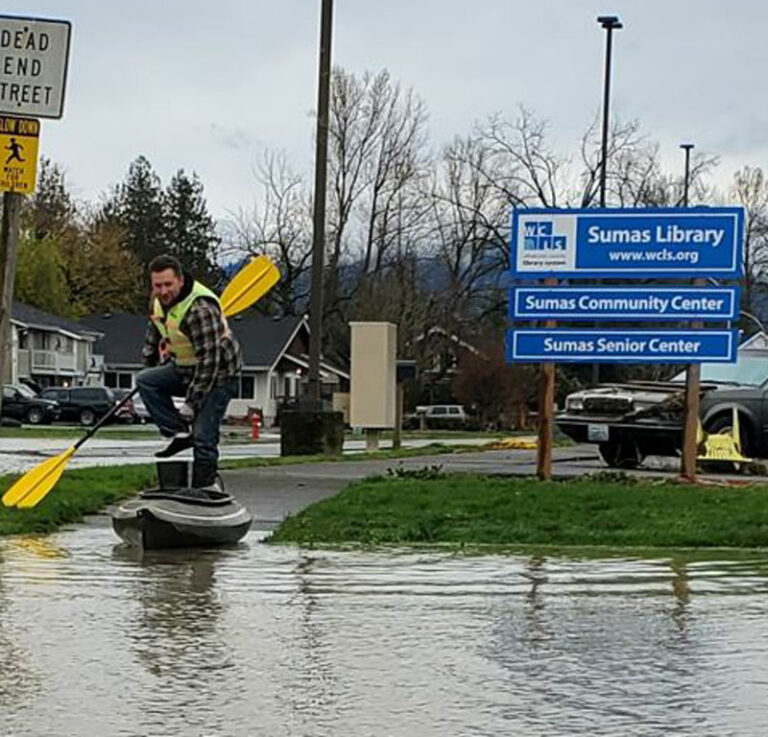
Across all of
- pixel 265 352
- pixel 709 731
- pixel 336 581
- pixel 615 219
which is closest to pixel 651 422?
pixel 615 219

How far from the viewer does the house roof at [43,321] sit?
79.6 meters

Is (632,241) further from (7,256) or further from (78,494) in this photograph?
(7,256)

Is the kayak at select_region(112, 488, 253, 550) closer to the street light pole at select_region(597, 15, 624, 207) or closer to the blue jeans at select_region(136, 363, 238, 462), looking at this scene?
the blue jeans at select_region(136, 363, 238, 462)

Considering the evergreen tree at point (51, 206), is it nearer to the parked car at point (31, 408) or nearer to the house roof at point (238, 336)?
the house roof at point (238, 336)

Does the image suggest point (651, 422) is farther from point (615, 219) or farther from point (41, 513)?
point (41, 513)

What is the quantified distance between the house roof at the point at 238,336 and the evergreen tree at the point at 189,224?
512 inches

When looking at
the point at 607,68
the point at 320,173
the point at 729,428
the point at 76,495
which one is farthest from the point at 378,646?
the point at 607,68

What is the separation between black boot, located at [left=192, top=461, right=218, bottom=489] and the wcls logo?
4.87 metres

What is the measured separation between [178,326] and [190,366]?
0.29 m

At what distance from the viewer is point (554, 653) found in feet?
21.9

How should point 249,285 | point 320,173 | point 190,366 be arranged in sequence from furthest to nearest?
point 320,173 < point 249,285 < point 190,366

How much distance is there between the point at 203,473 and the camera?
417 inches

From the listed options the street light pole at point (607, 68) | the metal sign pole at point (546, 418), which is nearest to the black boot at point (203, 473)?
the metal sign pole at point (546, 418)

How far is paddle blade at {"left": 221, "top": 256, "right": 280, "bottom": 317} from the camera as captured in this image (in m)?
12.3
